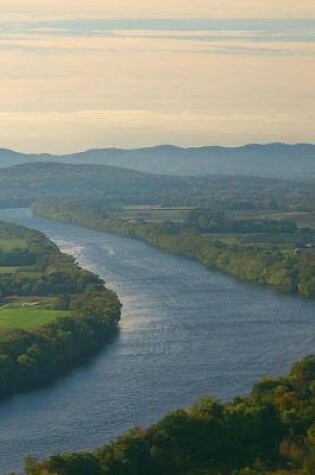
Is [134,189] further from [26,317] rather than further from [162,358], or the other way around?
[162,358]

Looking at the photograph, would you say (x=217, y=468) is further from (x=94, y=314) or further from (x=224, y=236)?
(x=224, y=236)

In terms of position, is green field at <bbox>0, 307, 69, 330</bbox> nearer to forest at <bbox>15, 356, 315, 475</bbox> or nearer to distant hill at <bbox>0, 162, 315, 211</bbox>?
forest at <bbox>15, 356, 315, 475</bbox>

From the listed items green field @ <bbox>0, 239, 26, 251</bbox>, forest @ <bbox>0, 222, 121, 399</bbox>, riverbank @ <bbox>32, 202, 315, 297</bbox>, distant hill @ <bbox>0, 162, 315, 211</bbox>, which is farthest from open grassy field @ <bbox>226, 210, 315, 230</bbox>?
forest @ <bbox>0, 222, 121, 399</bbox>

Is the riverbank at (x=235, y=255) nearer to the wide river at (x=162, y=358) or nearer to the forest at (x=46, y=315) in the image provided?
the wide river at (x=162, y=358)

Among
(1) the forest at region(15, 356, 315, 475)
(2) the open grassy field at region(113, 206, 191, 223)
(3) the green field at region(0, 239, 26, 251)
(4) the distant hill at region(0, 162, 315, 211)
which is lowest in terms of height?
(1) the forest at region(15, 356, 315, 475)

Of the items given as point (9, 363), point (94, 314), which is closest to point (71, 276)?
point (94, 314)

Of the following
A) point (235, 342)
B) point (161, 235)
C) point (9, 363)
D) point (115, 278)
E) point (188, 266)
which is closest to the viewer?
point (9, 363)

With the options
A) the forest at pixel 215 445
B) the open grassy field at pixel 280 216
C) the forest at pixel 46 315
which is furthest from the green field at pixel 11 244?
the forest at pixel 215 445
